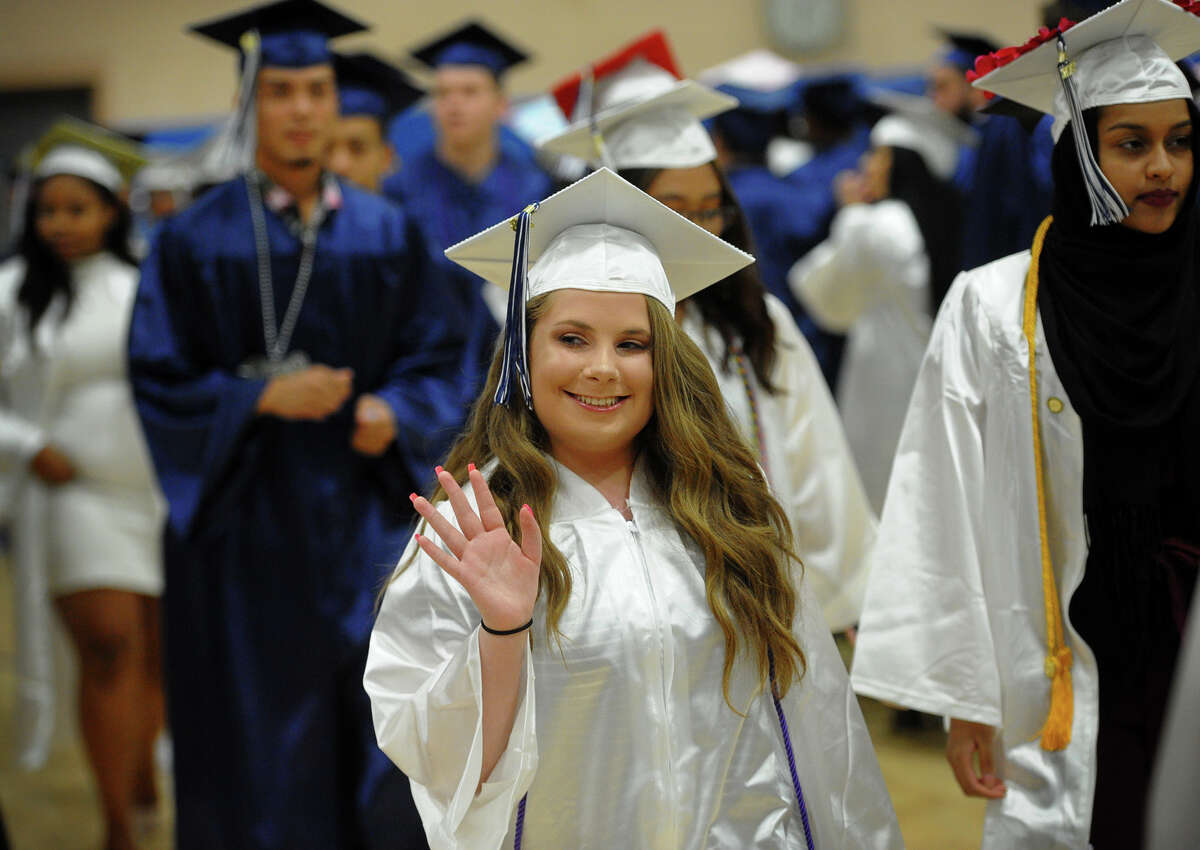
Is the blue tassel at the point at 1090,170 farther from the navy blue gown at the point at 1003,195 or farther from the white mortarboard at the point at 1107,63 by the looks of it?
the navy blue gown at the point at 1003,195

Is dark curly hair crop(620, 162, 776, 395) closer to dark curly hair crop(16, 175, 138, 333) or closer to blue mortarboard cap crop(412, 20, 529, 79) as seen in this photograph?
dark curly hair crop(16, 175, 138, 333)

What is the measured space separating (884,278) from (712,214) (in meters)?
2.49


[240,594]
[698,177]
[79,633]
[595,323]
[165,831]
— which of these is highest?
[698,177]

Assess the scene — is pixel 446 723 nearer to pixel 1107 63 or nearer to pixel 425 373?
pixel 1107 63

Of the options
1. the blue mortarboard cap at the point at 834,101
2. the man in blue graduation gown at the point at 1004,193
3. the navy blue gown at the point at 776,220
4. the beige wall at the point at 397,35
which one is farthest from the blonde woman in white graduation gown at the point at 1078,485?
the beige wall at the point at 397,35

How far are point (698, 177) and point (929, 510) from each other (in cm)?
98

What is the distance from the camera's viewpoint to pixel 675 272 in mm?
2479

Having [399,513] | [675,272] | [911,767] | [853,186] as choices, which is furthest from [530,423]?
[853,186]

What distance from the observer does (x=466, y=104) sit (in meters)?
5.75

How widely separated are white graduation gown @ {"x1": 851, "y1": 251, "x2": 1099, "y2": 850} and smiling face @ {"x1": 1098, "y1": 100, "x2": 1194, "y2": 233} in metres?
0.25

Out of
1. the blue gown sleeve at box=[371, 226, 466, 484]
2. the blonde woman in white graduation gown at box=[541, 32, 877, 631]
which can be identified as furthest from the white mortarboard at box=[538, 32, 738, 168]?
the blue gown sleeve at box=[371, 226, 466, 484]

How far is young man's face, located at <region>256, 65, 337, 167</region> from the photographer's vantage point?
12.0 ft

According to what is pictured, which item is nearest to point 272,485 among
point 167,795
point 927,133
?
point 167,795

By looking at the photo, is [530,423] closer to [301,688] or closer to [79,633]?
[301,688]
